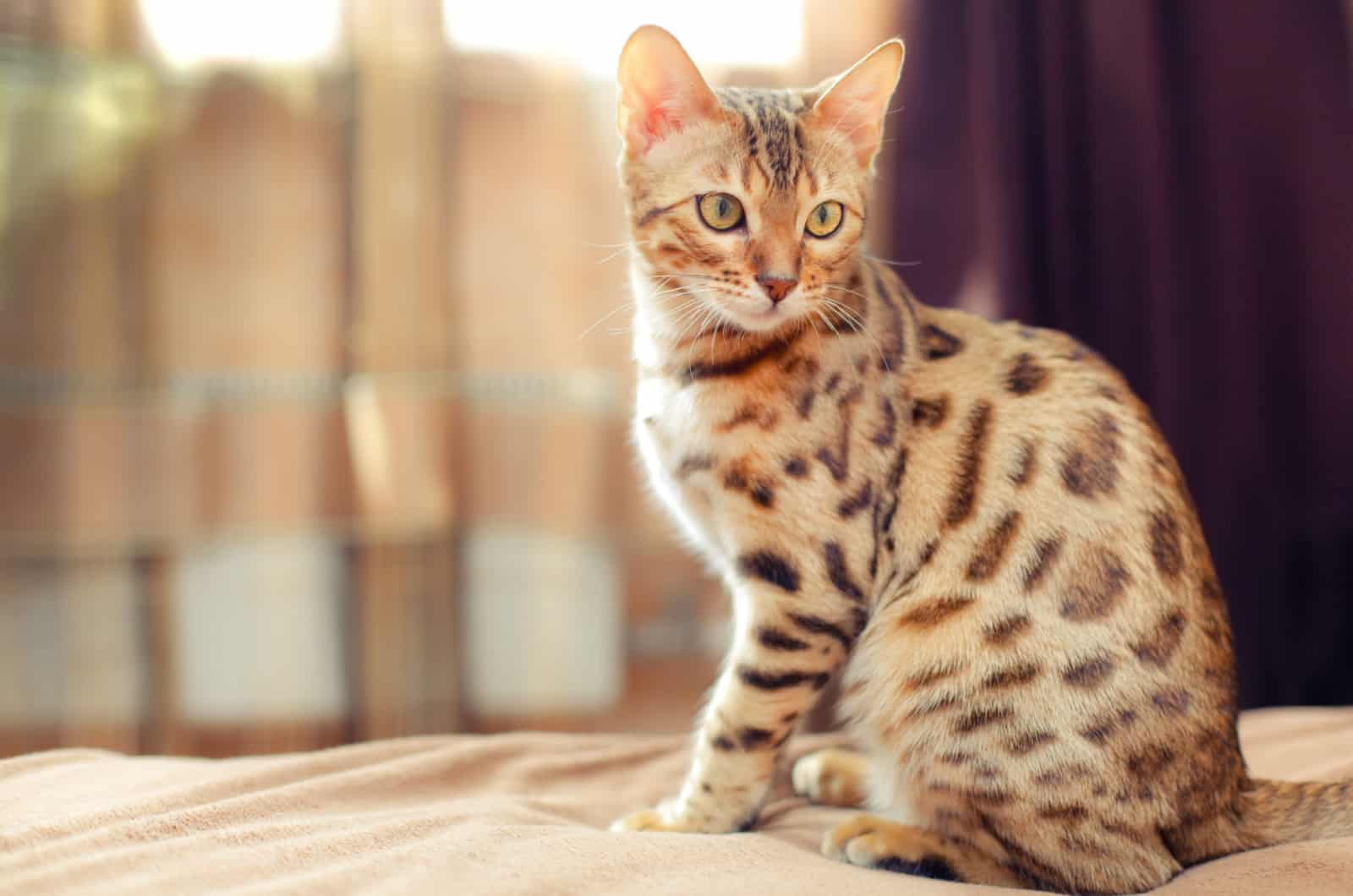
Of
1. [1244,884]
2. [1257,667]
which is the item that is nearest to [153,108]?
[1244,884]

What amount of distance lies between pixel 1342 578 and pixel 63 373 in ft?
7.59

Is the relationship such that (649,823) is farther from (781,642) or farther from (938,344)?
(938,344)

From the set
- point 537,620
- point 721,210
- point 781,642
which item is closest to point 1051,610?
point 781,642

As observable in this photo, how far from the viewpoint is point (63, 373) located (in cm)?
196

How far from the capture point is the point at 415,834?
3.48 feet

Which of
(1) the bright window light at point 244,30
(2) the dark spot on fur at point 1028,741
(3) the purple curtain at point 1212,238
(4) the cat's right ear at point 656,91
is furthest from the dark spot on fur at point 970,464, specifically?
(1) the bright window light at point 244,30

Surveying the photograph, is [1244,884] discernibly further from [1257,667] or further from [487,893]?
[1257,667]

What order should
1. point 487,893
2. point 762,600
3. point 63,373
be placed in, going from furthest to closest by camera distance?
point 63,373
point 762,600
point 487,893

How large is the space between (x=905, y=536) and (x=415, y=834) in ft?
1.85

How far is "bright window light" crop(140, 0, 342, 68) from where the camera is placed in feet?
6.48

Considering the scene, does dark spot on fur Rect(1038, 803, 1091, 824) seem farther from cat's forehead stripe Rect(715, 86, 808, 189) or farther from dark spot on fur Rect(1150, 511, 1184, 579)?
cat's forehead stripe Rect(715, 86, 808, 189)

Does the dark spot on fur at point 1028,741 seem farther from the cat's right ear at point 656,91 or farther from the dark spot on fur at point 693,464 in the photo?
the cat's right ear at point 656,91

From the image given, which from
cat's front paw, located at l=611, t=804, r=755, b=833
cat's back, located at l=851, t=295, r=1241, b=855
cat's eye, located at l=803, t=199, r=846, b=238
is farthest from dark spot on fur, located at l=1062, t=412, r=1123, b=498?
cat's front paw, located at l=611, t=804, r=755, b=833

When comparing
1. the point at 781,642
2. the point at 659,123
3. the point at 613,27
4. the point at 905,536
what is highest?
the point at 613,27
